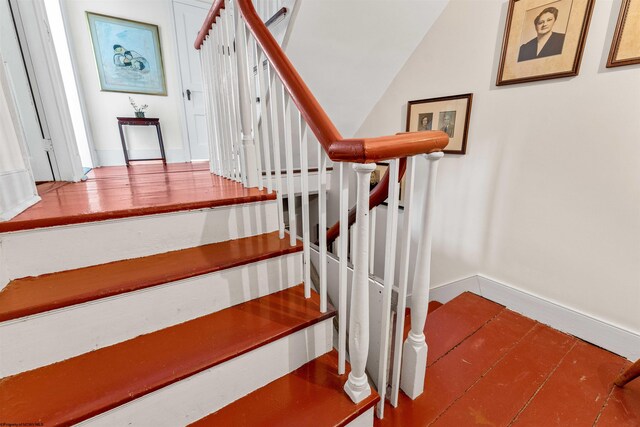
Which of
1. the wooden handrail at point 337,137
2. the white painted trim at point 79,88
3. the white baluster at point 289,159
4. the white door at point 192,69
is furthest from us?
the white door at point 192,69

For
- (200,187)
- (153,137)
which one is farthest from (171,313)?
(153,137)

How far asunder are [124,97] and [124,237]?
11.3 feet

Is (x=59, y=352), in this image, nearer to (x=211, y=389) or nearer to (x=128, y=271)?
(x=128, y=271)

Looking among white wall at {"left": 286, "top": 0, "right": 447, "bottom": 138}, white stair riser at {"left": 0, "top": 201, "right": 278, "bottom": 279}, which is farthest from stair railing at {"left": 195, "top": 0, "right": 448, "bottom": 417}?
white wall at {"left": 286, "top": 0, "right": 447, "bottom": 138}

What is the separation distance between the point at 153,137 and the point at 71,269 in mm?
3437

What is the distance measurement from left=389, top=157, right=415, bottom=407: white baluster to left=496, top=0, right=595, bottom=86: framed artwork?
1317mm

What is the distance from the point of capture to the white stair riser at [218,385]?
2.55 feet

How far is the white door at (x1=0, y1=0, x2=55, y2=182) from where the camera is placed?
1496 millimetres

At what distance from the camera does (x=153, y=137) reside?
3.86 metres

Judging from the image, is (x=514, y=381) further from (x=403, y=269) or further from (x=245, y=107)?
(x=245, y=107)

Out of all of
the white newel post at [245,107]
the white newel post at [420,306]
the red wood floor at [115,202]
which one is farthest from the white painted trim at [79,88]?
the white newel post at [420,306]

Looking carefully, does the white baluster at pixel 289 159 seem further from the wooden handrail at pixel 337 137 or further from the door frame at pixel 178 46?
the door frame at pixel 178 46

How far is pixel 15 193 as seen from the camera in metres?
1.13

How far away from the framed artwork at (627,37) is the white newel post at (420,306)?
1.20 m
